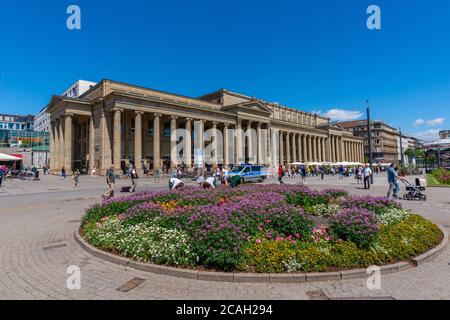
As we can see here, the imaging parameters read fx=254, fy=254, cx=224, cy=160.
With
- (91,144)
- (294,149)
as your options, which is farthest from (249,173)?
(294,149)

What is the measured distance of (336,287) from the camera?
424 centimetres

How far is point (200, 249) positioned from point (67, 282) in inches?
93.3

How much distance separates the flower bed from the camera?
4.82 metres

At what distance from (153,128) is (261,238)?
154 ft

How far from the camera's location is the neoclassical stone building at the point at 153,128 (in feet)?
144

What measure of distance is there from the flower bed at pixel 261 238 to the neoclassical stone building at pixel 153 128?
29.4 meters

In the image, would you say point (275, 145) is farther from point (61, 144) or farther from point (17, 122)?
point (17, 122)

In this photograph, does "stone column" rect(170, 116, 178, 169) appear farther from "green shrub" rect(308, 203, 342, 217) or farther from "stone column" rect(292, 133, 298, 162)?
"stone column" rect(292, 133, 298, 162)

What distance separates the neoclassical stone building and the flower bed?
29.4 m

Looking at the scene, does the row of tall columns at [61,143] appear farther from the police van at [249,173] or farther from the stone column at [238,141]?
the stone column at [238,141]

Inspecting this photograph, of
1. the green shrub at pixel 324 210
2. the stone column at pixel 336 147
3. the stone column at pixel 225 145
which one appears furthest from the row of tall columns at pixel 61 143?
the stone column at pixel 336 147

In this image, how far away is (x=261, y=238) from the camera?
5.62 meters
